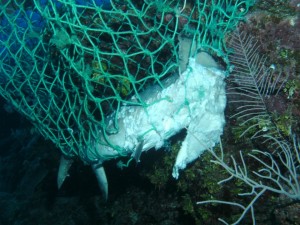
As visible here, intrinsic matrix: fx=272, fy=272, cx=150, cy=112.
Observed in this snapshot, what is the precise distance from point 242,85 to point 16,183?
765cm

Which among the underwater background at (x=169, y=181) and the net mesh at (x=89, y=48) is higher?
the net mesh at (x=89, y=48)

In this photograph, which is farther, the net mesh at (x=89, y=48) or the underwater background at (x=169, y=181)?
the underwater background at (x=169, y=181)

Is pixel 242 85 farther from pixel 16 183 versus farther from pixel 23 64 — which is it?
pixel 16 183

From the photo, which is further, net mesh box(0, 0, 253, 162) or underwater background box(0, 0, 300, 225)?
underwater background box(0, 0, 300, 225)

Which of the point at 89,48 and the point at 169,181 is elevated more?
the point at 89,48

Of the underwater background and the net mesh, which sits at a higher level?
the net mesh

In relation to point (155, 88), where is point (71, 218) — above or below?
below

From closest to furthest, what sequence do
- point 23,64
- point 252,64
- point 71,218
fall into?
1. point 252,64
2. point 23,64
3. point 71,218

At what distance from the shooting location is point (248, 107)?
119 inches

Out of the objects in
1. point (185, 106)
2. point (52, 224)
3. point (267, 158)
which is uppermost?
point (185, 106)

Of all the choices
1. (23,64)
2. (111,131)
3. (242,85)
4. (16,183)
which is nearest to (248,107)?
(242,85)

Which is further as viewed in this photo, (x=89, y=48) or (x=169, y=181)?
(x=169, y=181)

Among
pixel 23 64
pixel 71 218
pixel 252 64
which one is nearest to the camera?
pixel 252 64

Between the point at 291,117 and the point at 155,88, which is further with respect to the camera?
the point at 155,88
